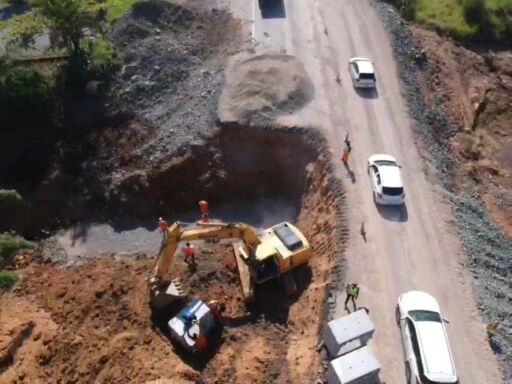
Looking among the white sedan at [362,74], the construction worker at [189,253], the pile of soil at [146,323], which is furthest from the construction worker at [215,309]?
the white sedan at [362,74]

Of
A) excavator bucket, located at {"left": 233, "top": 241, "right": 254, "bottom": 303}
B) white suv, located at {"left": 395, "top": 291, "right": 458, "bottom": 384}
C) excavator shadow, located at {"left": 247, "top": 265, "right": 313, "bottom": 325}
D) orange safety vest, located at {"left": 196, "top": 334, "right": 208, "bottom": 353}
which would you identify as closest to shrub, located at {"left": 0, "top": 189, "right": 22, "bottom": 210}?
excavator bucket, located at {"left": 233, "top": 241, "right": 254, "bottom": 303}

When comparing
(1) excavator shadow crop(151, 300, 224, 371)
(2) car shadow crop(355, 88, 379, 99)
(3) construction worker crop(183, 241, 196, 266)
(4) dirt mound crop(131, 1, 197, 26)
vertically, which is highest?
(4) dirt mound crop(131, 1, 197, 26)

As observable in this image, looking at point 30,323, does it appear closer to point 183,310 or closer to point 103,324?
point 103,324

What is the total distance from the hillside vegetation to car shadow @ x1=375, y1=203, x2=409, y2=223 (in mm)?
22176

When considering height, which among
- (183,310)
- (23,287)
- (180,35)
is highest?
(180,35)

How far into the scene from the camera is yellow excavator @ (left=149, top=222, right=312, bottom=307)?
90.5 ft

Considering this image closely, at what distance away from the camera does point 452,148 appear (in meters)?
36.7

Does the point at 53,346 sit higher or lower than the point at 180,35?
lower

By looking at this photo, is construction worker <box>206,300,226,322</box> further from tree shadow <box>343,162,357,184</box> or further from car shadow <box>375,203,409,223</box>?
tree shadow <box>343,162,357,184</box>

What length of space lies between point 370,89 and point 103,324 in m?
23.9

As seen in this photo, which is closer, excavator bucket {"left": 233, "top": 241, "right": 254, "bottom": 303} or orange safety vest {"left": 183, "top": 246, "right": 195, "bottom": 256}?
excavator bucket {"left": 233, "top": 241, "right": 254, "bottom": 303}

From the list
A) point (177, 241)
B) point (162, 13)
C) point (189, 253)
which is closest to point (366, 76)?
point (189, 253)

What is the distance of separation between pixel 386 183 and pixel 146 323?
15474mm

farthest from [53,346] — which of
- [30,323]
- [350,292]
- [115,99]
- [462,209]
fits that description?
[462,209]
